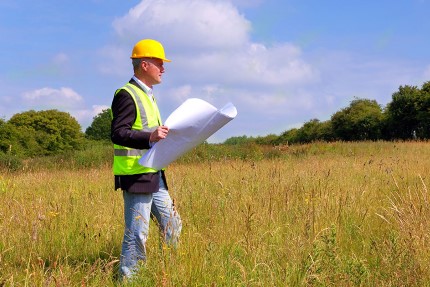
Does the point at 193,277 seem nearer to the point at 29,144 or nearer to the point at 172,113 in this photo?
the point at 172,113

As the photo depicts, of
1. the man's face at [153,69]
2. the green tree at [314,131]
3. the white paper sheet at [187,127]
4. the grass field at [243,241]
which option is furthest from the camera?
the green tree at [314,131]

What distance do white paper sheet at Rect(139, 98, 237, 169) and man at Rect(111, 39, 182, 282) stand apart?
3.9 inches

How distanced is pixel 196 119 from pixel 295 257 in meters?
1.34

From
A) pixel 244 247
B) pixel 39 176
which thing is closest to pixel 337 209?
pixel 244 247

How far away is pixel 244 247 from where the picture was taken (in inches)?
150

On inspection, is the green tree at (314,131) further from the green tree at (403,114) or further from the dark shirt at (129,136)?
the dark shirt at (129,136)

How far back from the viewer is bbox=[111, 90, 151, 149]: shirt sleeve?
3.16m

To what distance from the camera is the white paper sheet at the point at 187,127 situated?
3025 millimetres

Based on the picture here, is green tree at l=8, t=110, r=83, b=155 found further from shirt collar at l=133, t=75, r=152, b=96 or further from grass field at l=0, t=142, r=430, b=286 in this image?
shirt collar at l=133, t=75, r=152, b=96

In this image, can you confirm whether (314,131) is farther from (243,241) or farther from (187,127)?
(187,127)

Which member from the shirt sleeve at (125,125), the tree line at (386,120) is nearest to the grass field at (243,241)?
the shirt sleeve at (125,125)

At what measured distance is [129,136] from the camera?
3.15 m

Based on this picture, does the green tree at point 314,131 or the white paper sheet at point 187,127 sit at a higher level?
the green tree at point 314,131

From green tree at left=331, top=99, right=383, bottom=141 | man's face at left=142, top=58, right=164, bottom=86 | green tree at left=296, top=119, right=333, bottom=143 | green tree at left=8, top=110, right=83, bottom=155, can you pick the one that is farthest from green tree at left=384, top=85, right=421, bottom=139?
man's face at left=142, top=58, right=164, bottom=86
